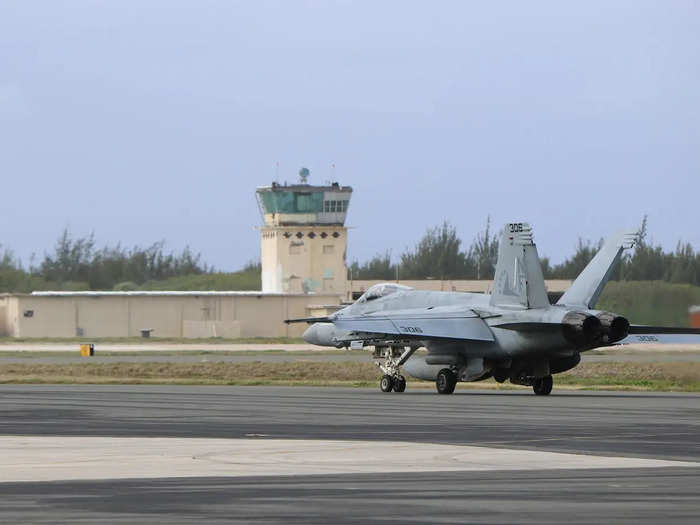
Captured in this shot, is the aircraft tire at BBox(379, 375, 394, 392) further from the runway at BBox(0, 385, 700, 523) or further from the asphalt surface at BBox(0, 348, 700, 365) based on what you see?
the asphalt surface at BBox(0, 348, 700, 365)

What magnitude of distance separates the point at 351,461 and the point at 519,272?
17.6m

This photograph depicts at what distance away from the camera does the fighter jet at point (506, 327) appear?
33125mm

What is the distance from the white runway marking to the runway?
27mm

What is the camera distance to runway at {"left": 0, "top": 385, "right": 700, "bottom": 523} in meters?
12.5

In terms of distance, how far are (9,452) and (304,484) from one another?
5.51 metres

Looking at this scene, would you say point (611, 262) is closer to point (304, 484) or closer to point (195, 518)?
point (304, 484)

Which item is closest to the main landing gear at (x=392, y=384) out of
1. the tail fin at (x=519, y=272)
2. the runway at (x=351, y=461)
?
the tail fin at (x=519, y=272)

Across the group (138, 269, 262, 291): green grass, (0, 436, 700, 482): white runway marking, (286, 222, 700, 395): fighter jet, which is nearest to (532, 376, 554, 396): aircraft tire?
(286, 222, 700, 395): fighter jet

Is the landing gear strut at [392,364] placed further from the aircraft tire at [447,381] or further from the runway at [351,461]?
the runway at [351,461]

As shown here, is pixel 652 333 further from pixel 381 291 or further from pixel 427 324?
pixel 381 291

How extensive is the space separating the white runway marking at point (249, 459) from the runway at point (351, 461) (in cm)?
3

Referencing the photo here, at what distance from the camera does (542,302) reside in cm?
3391

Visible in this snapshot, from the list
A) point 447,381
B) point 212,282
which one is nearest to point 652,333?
point 447,381

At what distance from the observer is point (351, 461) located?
17.2m
